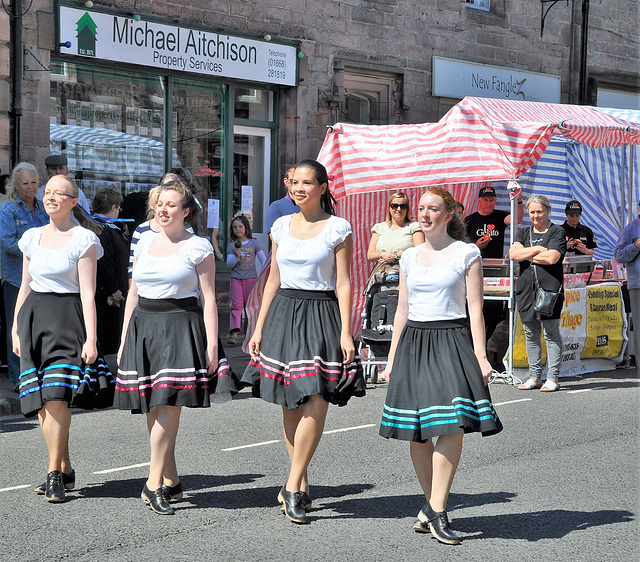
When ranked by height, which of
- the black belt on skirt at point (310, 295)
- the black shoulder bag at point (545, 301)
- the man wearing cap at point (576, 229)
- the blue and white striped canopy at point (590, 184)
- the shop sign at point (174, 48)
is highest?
the shop sign at point (174, 48)

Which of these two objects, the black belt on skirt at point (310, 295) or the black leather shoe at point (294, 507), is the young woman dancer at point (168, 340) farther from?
the black leather shoe at point (294, 507)

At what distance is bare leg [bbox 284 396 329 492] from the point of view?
549 cm

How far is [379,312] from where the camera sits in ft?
34.7

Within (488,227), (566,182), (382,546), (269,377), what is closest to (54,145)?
(488,227)

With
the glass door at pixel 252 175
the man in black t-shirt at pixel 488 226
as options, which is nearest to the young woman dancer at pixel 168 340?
the man in black t-shirt at pixel 488 226

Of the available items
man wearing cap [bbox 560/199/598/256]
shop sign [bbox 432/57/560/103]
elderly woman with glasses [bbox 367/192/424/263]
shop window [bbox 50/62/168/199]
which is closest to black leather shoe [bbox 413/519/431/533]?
elderly woman with glasses [bbox 367/192/424/263]

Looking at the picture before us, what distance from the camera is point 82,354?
19.2 ft

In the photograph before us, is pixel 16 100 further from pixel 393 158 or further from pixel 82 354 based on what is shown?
pixel 82 354

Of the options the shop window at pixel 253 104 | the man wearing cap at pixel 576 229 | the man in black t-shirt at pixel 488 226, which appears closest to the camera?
the man in black t-shirt at pixel 488 226

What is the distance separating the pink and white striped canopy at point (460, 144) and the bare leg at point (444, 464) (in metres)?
5.93

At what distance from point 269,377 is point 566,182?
10.4 meters

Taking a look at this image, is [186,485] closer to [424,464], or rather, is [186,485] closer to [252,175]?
[424,464]

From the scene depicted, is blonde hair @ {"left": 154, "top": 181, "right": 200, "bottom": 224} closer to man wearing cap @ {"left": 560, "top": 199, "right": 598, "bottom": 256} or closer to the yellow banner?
the yellow banner

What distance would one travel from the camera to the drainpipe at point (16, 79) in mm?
12484
